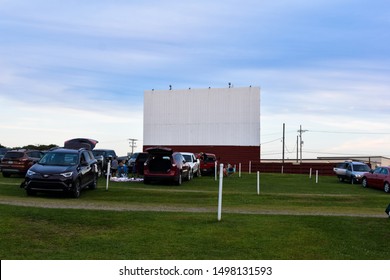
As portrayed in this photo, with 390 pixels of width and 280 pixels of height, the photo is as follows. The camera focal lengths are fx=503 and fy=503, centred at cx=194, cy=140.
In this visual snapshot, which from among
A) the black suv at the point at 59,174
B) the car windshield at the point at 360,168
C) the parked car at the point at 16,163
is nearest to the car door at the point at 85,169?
the black suv at the point at 59,174

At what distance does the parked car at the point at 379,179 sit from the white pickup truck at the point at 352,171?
3.28 m

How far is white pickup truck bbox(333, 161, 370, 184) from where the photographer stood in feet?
104

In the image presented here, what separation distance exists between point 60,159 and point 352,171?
2091 cm

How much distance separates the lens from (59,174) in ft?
54.0

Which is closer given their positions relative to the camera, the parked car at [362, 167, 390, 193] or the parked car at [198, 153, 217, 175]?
the parked car at [362, 167, 390, 193]

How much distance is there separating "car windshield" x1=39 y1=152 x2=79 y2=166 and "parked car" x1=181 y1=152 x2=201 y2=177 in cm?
1250

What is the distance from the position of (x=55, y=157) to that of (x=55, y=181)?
68.2 inches

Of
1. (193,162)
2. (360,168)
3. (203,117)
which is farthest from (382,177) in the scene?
(203,117)

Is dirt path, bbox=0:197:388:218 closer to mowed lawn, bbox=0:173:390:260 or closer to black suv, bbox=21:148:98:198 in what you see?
mowed lawn, bbox=0:173:390:260

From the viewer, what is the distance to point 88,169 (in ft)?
61.5

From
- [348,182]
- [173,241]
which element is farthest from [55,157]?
[348,182]

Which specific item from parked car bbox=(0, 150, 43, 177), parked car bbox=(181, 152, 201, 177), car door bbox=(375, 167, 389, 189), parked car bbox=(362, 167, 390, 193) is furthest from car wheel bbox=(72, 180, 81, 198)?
car door bbox=(375, 167, 389, 189)

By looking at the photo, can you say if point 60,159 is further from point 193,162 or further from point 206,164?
point 206,164

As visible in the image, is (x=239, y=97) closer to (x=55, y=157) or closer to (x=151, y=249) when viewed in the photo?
(x=55, y=157)
